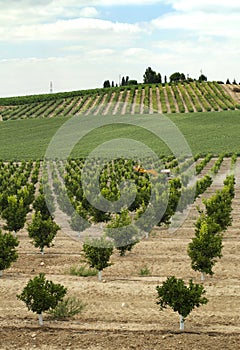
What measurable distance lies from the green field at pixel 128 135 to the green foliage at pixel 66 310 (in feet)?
163

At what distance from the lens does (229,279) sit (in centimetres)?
1517

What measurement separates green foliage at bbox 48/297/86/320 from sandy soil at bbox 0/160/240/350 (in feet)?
0.52

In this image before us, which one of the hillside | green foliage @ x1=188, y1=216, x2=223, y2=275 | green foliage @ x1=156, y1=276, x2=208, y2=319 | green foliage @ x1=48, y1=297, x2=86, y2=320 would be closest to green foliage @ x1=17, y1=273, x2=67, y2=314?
green foliage @ x1=48, y1=297, x2=86, y2=320

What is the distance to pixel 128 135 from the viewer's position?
79.6 metres

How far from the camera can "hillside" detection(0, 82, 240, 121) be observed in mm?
103188

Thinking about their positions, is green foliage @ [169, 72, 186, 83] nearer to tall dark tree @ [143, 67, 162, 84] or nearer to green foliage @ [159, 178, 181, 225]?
tall dark tree @ [143, 67, 162, 84]

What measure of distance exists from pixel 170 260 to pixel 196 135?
6088cm

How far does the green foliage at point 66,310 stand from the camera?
1258cm

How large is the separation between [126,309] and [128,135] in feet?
222

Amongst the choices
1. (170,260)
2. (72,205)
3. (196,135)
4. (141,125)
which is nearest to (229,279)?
(170,260)

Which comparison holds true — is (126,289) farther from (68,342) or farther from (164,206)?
(164,206)

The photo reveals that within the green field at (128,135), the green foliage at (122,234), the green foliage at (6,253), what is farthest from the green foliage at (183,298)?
the green field at (128,135)

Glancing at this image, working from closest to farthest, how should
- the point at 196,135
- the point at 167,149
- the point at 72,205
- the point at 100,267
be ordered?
the point at 100,267 < the point at 72,205 < the point at 167,149 < the point at 196,135

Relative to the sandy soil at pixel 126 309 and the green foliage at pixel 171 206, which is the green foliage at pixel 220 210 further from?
the sandy soil at pixel 126 309
